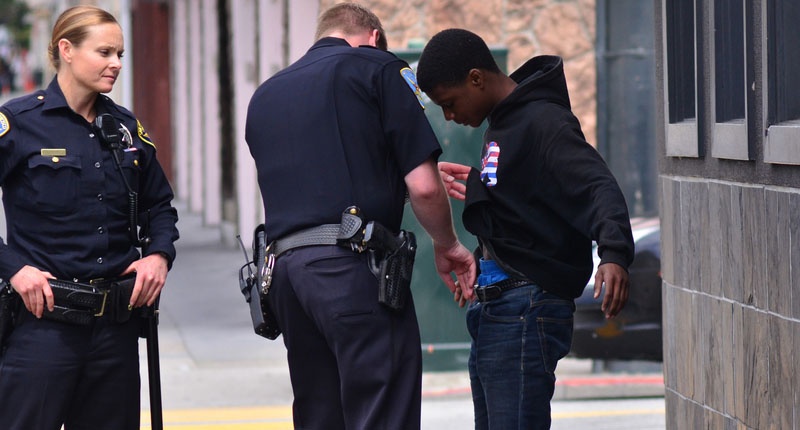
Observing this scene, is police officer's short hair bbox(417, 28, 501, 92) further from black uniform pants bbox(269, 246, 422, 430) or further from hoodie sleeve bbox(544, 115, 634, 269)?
black uniform pants bbox(269, 246, 422, 430)

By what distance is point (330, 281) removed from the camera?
15.5 ft

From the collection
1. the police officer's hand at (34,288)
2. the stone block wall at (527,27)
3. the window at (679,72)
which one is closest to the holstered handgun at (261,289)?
the police officer's hand at (34,288)

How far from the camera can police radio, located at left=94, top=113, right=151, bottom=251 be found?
4.86m

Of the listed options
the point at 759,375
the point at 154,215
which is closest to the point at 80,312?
the point at 154,215

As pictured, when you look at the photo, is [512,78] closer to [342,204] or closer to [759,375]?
[342,204]

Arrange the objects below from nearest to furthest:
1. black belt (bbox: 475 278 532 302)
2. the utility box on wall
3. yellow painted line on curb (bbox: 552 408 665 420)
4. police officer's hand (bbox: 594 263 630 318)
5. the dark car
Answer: police officer's hand (bbox: 594 263 630 318), black belt (bbox: 475 278 532 302), yellow painted line on curb (bbox: 552 408 665 420), the dark car, the utility box on wall

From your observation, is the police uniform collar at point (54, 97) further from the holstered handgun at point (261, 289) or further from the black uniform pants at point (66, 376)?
the holstered handgun at point (261, 289)

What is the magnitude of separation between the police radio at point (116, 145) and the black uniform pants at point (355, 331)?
0.49 meters

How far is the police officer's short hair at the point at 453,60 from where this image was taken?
4598 millimetres

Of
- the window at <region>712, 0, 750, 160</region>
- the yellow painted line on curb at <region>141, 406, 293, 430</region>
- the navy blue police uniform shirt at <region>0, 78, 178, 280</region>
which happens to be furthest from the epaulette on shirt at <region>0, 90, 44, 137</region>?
the yellow painted line on curb at <region>141, 406, 293, 430</region>

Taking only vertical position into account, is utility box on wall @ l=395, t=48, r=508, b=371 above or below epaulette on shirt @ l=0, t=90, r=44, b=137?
below

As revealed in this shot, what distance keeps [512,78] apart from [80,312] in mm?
1516

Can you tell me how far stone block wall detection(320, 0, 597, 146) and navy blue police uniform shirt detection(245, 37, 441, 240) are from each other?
689cm

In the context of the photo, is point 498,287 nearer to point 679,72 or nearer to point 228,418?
point 679,72
